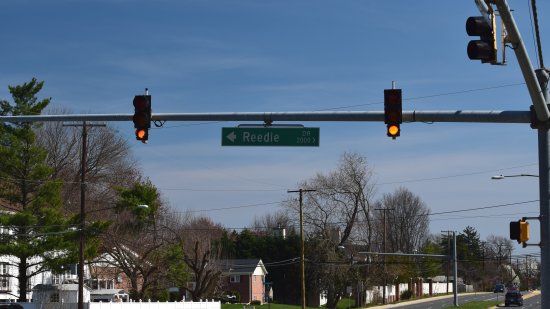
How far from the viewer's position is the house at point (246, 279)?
98.4 meters

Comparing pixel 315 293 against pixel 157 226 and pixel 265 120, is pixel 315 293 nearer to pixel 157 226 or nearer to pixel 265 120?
pixel 157 226

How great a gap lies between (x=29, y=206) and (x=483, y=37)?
1800 inches

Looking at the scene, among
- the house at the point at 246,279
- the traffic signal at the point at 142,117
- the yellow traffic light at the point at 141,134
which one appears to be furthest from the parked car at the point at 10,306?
the house at the point at 246,279

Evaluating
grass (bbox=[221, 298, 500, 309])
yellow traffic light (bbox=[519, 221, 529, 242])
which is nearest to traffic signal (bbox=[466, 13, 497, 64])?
yellow traffic light (bbox=[519, 221, 529, 242])

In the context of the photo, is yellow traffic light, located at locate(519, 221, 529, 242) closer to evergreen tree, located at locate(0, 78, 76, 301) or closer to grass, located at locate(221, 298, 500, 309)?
evergreen tree, located at locate(0, 78, 76, 301)

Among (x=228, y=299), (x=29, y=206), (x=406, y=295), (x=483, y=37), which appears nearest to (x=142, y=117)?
(x=483, y=37)

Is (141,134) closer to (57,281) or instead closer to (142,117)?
(142,117)

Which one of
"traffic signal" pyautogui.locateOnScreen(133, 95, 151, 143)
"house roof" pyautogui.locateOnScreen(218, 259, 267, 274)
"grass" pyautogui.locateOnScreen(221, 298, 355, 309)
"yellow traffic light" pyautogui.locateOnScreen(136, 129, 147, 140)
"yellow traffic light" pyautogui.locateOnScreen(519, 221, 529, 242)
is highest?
"traffic signal" pyautogui.locateOnScreen(133, 95, 151, 143)

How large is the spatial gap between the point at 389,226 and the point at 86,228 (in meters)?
76.9

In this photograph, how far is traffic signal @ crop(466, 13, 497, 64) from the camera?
450 inches

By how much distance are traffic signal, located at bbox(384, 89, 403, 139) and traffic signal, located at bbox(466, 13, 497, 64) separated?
4899 mm

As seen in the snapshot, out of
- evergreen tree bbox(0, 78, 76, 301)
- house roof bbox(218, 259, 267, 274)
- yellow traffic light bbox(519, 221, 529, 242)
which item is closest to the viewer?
yellow traffic light bbox(519, 221, 529, 242)

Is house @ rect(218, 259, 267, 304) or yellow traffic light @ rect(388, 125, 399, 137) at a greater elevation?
yellow traffic light @ rect(388, 125, 399, 137)

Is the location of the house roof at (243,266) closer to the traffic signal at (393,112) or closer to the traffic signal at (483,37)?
the traffic signal at (393,112)
